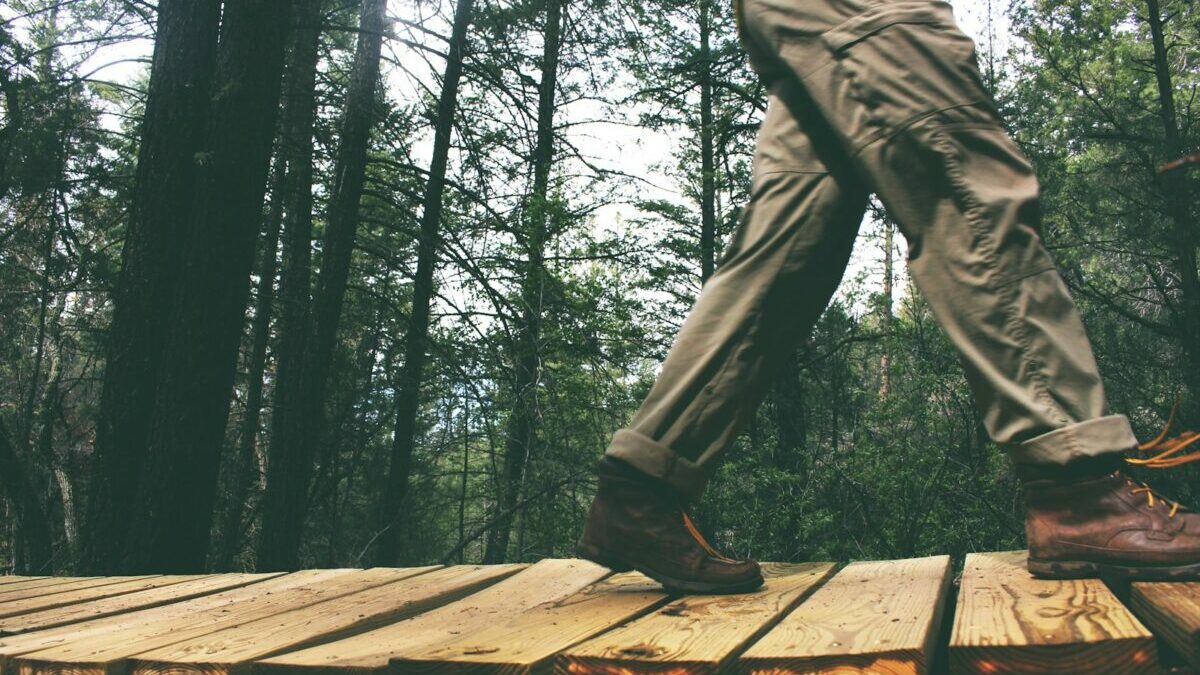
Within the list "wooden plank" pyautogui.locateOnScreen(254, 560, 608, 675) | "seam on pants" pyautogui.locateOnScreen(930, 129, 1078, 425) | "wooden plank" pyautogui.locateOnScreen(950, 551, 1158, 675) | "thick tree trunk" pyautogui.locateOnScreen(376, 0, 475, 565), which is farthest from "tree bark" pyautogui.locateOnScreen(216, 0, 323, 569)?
"wooden plank" pyautogui.locateOnScreen(950, 551, 1158, 675)

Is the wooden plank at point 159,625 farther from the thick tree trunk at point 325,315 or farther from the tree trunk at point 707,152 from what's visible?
the tree trunk at point 707,152

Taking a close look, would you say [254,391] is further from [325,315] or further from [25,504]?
[25,504]

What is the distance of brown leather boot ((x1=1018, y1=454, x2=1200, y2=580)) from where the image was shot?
153cm

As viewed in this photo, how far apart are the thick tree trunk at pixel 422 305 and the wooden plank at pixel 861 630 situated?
5.79 meters

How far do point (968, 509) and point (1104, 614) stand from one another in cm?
601

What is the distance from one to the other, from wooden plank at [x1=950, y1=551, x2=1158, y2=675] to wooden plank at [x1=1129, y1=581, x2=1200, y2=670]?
0.17 ft

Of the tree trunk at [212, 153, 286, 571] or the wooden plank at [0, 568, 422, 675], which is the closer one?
the wooden plank at [0, 568, 422, 675]

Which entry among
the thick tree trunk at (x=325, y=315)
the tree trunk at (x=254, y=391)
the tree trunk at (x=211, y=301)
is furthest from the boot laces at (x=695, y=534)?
the tree trunk at (x=254, y=391)

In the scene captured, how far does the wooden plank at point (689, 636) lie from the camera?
121 centimetres

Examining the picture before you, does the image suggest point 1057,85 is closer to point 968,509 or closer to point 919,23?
point 968,509

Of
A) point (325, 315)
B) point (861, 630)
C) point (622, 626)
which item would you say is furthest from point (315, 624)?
point (325, 315)

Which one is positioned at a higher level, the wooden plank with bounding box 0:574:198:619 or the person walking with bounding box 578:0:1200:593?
the person walking with bounding box 578:0:1200:593

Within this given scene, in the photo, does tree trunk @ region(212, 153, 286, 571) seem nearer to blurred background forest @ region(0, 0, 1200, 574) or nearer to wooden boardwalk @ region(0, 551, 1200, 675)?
blurred background forest @ region(0, 0, 1200, 574)

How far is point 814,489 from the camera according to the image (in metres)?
7.38
